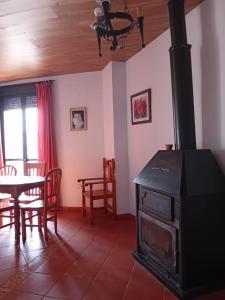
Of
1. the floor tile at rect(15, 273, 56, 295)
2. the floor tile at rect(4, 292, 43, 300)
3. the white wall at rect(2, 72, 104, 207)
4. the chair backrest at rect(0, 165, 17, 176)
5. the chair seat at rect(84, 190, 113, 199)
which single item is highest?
the white wall at rect(2, 72, 104, 207)

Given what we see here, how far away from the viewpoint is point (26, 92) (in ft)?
15.4

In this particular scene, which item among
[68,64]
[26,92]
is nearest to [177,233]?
[68,64]

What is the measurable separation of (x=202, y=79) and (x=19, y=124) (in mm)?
3683

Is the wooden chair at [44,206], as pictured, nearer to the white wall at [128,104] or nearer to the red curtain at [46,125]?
the white wall at [128,104]

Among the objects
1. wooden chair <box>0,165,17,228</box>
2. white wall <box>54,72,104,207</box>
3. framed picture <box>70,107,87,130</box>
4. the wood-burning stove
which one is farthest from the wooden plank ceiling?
wooden chair <box>0,165,17,228</box>

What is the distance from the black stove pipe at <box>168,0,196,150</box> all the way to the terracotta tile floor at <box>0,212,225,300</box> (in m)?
1.22

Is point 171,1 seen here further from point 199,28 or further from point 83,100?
point 83,100

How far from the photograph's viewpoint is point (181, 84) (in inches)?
83.0

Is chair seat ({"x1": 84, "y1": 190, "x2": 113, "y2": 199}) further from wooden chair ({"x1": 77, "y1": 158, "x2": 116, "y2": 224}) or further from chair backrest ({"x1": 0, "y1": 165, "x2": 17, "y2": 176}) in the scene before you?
chair backrest ({"x1": 0, "y1": 165, "x2": 17, "y2": 176})

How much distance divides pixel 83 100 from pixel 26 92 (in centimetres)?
116

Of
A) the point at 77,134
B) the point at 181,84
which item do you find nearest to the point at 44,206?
the point at 77,134

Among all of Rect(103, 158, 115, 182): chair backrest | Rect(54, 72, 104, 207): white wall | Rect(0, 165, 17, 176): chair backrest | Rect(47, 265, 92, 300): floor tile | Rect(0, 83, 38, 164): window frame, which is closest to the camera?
Rect(47, 265, 92, 300): floor tile

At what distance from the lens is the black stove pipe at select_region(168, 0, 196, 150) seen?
2098 millimetres

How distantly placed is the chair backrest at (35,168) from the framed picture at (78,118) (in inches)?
37.3
